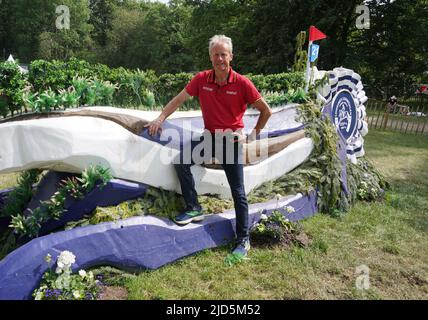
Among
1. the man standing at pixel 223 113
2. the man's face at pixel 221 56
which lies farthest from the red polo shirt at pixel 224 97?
the man's face at pixel 221 56

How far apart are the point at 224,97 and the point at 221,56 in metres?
0.33

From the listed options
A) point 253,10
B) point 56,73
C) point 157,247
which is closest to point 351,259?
point 157,247

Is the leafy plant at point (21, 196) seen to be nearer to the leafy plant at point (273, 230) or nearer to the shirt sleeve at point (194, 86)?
the shirt sleeve at point (194, 86)

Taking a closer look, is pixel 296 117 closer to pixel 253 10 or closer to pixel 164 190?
pixel 164 190

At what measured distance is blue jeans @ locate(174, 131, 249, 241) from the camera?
3406 mm

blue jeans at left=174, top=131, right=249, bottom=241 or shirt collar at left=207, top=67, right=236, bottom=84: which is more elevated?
shirt collar at left=207, top=67, right=236, bottom=84

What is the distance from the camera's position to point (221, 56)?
123 inches

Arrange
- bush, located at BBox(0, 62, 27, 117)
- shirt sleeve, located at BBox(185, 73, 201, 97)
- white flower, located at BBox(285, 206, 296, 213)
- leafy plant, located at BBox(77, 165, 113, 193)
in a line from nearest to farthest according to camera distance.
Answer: leafy plant, located at BBox(77, 165, 113, 193) → shirt sleeve, located at BBox(185, 73, 201, 97) → bush, located at BBox(0, 62, 27, 117) → white flower, located at BBox(285, 206, 296, 213)

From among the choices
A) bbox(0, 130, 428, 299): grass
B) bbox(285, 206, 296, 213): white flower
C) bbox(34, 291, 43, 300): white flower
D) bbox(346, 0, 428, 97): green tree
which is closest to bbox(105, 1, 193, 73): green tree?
bbox(346, 0, 428, 97): green tree

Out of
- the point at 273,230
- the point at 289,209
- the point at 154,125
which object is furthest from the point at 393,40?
the point at 154,125

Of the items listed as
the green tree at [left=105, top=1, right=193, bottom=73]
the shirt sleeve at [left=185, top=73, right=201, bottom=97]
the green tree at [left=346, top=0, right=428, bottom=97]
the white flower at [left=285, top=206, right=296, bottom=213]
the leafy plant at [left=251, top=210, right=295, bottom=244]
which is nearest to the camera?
the shirt sleeve at [left=185, top=73, right=201, bottom=97]

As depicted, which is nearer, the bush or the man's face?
the man's face

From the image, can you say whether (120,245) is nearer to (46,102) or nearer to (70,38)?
(46,102)

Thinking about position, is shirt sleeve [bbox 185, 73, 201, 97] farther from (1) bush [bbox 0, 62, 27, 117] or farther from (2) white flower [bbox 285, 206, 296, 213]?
(2) white flower [bbox 285, 206, 296, 213]
